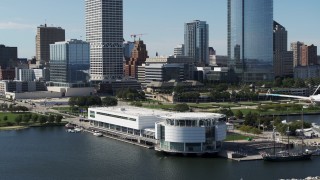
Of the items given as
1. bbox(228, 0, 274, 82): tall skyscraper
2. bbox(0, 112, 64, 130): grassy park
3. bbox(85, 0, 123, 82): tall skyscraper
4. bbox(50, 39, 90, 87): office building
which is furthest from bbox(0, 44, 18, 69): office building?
bbox(0, 112, 64, 130): grassy park

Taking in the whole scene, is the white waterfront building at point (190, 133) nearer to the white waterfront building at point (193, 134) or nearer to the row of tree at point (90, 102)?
the white waterfront building at point (193, 134)

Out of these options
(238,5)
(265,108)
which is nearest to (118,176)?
(265,108)

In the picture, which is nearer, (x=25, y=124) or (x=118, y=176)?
(x=118, y=176)

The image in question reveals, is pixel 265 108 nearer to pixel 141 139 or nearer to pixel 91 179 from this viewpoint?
pixel 141 139

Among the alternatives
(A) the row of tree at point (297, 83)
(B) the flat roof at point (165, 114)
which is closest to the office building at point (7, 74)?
(A) the row of tree at point (297, 83)

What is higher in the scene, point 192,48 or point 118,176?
point 192,48

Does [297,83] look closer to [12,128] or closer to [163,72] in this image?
[163,72]
